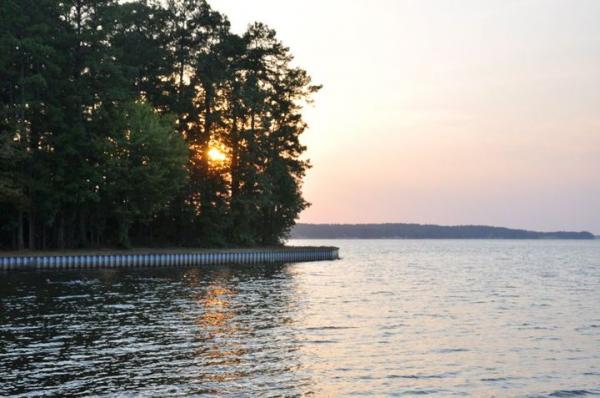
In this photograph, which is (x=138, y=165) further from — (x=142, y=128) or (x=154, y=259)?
(x=154, y=259)

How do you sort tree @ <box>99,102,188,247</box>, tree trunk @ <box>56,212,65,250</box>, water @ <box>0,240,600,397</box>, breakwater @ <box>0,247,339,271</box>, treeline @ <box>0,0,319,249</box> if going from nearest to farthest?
water @ <box>0,240,600,397</box>, breakwater @ <box>0,247,339,271</box>, treeline @ <box>0,0,319,249</box>, tree trunk @ <box>56,212,65,250</box>, tree @ <box>99,102,188,247</box>

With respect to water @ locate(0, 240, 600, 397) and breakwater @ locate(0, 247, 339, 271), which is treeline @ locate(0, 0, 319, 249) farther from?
water @ locate(0, 240, 600, 397)

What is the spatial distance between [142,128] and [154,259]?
15959 mm

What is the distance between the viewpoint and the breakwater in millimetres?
65644

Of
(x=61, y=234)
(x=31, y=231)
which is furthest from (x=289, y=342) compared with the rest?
(x=61, y=234)

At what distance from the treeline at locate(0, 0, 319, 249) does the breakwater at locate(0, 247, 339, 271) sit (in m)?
5.05

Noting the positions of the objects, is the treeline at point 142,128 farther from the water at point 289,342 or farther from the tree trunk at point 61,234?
the water at point 289,342

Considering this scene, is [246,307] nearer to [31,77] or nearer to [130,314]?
[130,314]

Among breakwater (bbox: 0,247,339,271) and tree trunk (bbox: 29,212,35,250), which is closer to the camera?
breakwater (bbox: 0,247,339,271)

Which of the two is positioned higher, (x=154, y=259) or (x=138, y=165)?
(x=138, y=165)

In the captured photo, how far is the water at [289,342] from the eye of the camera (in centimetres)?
1961

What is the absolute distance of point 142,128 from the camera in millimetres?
79312

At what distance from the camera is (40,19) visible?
71125 mm

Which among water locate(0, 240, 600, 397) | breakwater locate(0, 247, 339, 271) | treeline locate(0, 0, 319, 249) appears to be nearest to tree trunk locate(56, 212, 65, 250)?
treeline locate(0, 0, 319, 249)
